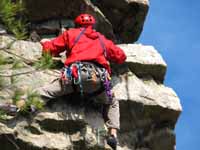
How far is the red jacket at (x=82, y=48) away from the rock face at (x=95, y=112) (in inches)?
27.3

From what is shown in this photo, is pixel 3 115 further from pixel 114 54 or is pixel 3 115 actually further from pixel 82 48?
pixel 114 54

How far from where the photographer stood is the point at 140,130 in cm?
1603

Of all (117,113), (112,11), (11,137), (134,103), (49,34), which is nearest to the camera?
(11,137)

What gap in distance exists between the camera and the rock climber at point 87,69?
44.9ft

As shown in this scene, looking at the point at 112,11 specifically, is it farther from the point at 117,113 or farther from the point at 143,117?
the point at 117,113

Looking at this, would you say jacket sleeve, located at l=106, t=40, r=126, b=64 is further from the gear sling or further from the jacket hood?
the gear sling

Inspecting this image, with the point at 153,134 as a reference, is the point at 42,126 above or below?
above

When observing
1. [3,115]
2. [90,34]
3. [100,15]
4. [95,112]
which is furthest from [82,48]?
[100,15]

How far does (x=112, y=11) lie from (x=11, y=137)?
6.14 metres

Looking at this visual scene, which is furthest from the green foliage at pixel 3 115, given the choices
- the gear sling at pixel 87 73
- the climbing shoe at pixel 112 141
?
the climbing shoe at pixel 112 141

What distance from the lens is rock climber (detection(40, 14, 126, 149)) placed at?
44.9 feet

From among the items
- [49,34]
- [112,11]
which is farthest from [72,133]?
[112,11]

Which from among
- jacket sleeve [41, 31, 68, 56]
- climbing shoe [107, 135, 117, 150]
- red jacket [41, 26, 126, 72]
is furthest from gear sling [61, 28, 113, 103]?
climbing shoe [107, 135, 117, 150]

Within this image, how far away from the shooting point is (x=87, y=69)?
13680 mm
